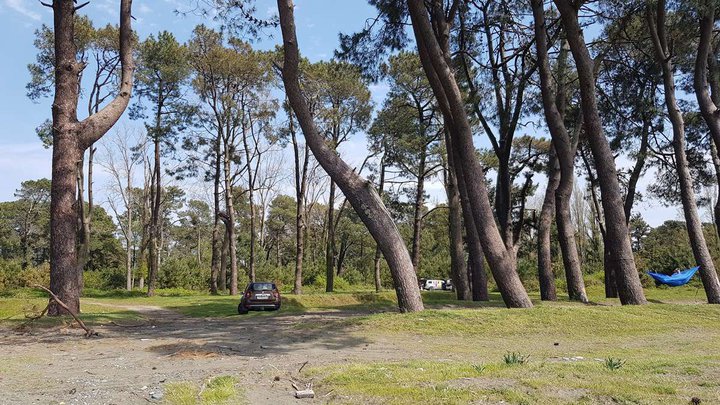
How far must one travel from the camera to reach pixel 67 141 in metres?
12.1

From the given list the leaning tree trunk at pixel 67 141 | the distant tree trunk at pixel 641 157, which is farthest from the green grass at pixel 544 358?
the distant tree trunk at pixel 641 157

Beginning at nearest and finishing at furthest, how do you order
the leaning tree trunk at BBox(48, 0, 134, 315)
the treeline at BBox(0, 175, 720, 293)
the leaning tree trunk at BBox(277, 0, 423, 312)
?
the leaning tree trunk at BBox(277, 0, 423, 312) → the leaning tree trunk at BBox(48, 0, 134, 315) → the treeline at BBox(0, 175, 720, 293)

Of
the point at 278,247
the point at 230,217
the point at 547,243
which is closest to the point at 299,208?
the point at 230,217

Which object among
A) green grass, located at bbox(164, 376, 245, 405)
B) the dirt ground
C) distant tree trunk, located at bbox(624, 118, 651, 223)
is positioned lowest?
the dirt ground

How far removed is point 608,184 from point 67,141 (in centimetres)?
1355

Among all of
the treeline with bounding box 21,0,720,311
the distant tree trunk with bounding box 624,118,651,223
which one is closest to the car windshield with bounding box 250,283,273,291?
the treeline with bounding box 21,0,720,311

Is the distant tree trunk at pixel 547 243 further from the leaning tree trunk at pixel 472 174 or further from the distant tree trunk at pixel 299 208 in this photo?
the distant tree trunk at pixel 299 208

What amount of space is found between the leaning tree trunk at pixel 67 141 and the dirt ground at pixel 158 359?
1.45 meters

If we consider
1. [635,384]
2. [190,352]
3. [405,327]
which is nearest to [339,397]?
[635,384]

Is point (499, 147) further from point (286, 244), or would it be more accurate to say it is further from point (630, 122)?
point (286, 244)

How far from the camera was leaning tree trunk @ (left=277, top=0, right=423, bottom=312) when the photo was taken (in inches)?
450

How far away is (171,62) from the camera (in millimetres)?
28406

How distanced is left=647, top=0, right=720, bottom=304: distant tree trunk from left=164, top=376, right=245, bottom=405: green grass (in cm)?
1537

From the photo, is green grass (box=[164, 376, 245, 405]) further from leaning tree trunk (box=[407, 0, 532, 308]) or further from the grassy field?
leaning tree trunk (box=[407, 0, 532, 308])
